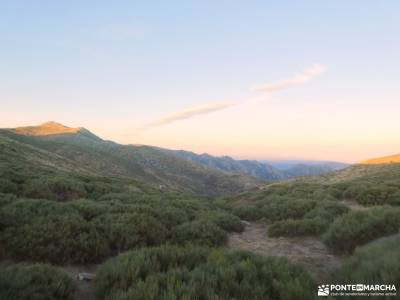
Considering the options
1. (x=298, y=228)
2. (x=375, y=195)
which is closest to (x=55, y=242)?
(x=298, y=228)

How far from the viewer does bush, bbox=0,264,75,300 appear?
13.4 ft

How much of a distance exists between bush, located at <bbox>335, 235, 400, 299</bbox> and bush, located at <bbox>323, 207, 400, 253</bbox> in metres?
2.05

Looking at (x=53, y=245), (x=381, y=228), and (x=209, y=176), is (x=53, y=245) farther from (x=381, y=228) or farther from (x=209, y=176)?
(x=209, y=176)

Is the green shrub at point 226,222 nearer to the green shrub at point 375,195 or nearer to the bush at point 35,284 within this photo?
the bush at point 35,284

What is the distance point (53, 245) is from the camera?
22.9 feet

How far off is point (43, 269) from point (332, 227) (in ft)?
24.4

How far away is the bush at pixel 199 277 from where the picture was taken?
13.4 ft

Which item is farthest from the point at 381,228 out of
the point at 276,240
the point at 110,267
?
the point at 110,267

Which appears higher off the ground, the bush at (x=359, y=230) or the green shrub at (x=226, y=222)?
the bush at (x=359, y=230)

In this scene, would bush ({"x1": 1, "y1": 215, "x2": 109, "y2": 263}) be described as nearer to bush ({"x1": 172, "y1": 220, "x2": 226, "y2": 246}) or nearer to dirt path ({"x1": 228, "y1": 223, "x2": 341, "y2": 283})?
bush ({"x1": 172, "y1": 220, "x2": 226, "y2": 246})

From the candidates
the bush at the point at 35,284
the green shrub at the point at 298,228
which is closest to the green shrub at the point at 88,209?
the bush at the point at 35,284
